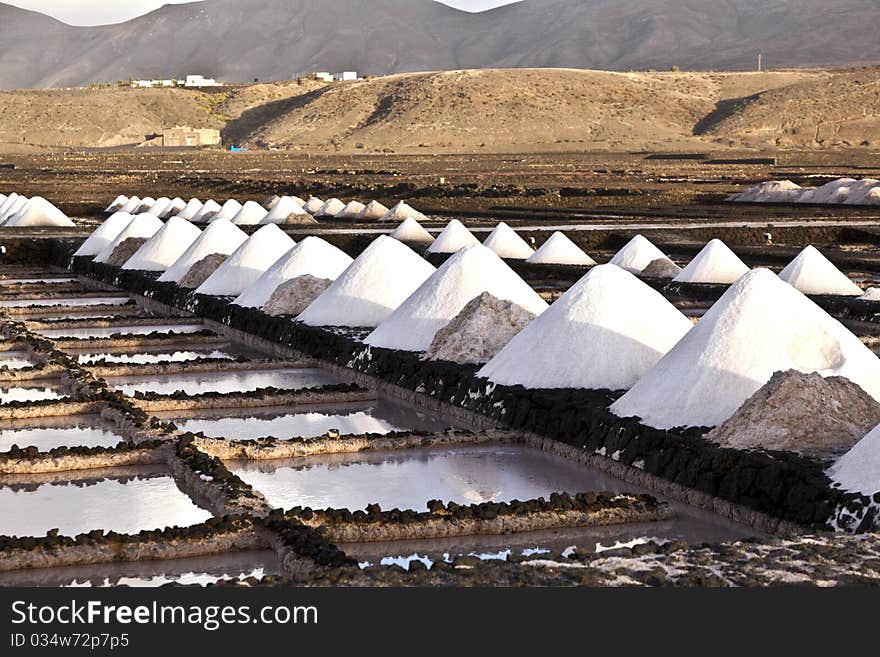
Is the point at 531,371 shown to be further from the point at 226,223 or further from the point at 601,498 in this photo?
the point at 226,223

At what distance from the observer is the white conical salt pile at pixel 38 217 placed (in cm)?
2444

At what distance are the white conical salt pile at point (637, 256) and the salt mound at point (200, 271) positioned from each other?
432cm

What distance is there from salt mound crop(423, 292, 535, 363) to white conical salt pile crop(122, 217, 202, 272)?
756cm

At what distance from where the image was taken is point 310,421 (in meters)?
8.81

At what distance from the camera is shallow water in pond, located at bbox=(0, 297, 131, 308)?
1473 centimetres

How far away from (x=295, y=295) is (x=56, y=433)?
4.33 m

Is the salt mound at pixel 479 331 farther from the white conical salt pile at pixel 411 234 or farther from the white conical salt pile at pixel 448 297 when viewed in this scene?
the white conical salt pile at pixel 411 234

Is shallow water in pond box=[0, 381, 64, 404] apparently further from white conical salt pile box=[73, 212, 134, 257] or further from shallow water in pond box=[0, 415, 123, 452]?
white conical salt pile box=[73, 212, 134, 257]

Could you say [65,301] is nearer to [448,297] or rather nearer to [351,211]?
[448,297]

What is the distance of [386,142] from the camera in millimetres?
70250

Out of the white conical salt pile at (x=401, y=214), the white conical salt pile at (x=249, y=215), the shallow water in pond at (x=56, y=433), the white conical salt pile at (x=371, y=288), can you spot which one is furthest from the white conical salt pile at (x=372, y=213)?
the shallow water in pond at (x=56, y=433)

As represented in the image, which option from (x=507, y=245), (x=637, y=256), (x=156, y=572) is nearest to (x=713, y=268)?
(x=637, y=256)

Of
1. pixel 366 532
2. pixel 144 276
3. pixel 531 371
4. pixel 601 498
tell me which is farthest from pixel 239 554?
pixel 144 276

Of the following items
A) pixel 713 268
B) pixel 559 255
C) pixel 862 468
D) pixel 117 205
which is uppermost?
pixel 713 268
